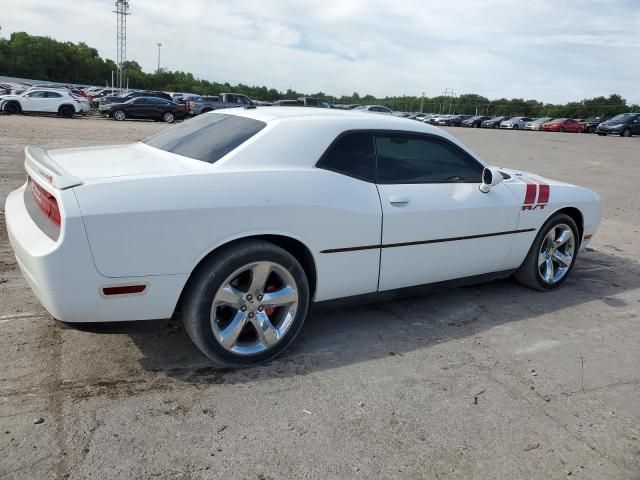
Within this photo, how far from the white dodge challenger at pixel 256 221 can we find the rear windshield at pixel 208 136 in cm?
2

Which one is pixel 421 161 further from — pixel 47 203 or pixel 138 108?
pixel 138 108

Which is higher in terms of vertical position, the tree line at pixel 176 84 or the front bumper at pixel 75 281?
the tree line at pixel 176 84

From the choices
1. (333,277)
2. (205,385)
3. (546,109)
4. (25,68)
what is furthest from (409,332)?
(25,68)

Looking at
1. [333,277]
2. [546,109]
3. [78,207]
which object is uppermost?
[546,109]

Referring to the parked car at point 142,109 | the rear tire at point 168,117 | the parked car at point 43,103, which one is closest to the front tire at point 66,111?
the parked car at point 43,103

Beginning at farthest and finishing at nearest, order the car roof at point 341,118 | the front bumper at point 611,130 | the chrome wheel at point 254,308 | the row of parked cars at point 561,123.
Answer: the front bumper at point 611,130, the row of parked cars at point 561,123, the car roof at point 341,118, the chrome wheel at point 254,308

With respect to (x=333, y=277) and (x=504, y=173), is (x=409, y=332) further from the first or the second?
(x=504, y=173)

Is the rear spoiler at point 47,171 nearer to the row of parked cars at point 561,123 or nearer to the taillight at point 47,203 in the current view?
the taillight at point 47,203

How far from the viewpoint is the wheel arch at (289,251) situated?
2879 mm

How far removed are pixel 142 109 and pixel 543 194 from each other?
26966 millimetres

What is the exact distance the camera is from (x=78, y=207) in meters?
2.50

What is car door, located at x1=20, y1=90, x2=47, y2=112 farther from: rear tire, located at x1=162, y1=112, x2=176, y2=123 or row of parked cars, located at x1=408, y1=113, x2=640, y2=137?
row of parked cars, located at x1=408, y1=113, x2=640, y2=137

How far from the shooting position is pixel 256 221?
9.57 feet

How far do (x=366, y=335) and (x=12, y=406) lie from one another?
2116 millimetres
